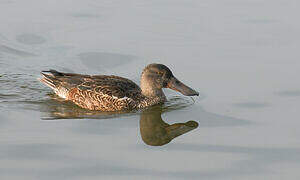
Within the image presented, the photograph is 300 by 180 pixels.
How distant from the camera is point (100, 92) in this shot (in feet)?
38.1

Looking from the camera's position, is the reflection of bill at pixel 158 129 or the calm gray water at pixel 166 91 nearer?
the calm gray water at pixel 166 91

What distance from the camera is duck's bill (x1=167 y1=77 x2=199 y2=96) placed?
37.6ft

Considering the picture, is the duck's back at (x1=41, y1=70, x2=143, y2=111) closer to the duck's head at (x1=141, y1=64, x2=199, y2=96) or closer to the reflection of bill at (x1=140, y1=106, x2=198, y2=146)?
the duck's head at (x1=141, y1=64, x2=199, y2=96)

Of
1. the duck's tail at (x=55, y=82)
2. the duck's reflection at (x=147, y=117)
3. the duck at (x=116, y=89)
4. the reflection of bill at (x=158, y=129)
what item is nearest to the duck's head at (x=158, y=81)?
the duck at (x=116, y=89)

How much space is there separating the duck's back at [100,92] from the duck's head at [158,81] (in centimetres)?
20

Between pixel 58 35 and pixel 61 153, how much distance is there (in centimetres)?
662

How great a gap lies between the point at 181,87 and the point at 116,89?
3.99ft

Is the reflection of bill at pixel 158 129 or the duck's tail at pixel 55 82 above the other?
the duck's tail at pixel 55 82

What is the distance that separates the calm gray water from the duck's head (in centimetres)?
38

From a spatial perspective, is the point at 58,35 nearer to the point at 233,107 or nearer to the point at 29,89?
the point at 29,89

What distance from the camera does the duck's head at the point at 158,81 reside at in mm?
11727

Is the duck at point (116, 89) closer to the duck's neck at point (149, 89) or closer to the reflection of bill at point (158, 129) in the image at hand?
the duck's neck at point (149, 89)

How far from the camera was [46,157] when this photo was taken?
8992mm

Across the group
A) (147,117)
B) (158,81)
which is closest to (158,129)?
(147,117)
